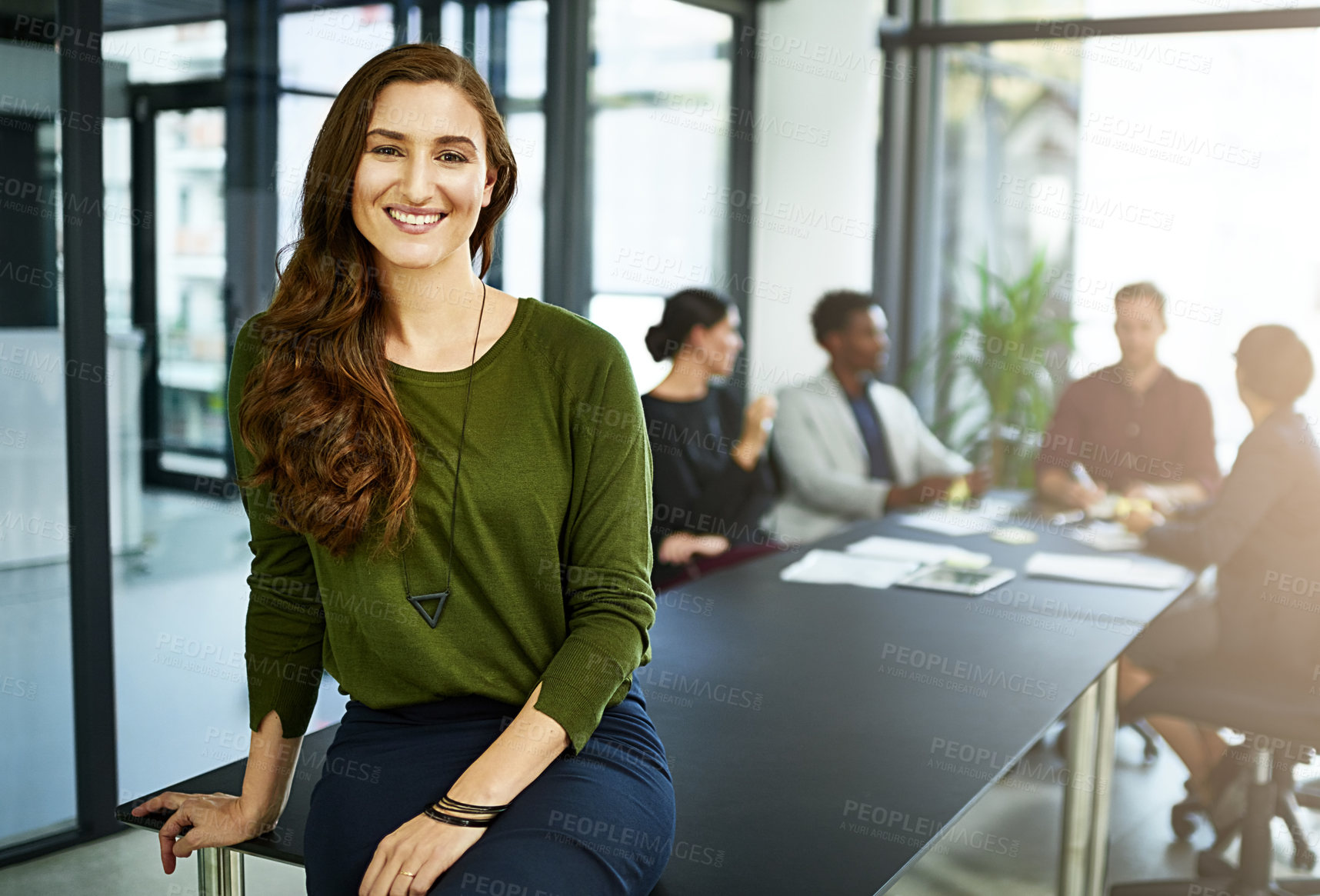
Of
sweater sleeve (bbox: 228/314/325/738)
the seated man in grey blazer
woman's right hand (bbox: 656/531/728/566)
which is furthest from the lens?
the seated man in grey blazer

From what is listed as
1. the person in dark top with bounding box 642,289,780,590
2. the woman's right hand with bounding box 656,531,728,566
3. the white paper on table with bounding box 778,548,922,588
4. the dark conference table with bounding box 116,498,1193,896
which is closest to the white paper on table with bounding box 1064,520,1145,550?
the dark conference table with bounding box 116,498,1193,896

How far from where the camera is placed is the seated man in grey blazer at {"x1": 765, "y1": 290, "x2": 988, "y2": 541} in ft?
12.4

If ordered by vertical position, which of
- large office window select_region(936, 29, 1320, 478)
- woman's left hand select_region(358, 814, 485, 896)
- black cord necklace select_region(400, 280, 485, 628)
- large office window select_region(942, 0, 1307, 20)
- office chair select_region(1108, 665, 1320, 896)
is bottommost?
office chair select_region(1108, 665, 1320, 896)

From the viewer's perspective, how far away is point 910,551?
307cm

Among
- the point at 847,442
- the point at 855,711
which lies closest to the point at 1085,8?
the point at 847,442

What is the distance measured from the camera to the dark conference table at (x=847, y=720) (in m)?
1.42

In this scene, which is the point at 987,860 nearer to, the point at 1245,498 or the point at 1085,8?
the point at 1245,498

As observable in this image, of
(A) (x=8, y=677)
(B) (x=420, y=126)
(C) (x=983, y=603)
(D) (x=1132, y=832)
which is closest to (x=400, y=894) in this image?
(B) (x=420, y=126)

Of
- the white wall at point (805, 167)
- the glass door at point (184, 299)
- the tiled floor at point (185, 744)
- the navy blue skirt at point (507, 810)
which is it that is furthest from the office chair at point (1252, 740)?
the white wall at point (805, 167)

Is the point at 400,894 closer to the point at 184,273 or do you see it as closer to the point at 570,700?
the point at 570,700

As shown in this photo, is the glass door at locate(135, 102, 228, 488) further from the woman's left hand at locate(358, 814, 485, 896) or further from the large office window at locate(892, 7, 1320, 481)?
the large office window at locate(892, 7, 1320, 481)

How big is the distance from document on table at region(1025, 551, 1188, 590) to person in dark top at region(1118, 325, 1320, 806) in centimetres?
9

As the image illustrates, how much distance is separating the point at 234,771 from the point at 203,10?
2082 millimetres

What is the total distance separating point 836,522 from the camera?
3.79 m
